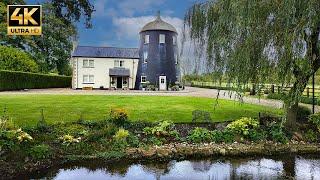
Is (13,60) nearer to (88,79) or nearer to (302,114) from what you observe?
(88,79)

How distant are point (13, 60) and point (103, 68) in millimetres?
10661

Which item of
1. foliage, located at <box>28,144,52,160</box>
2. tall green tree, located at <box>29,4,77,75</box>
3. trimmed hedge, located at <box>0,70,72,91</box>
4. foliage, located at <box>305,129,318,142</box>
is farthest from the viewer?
tall green tree, located at <box>29,4,77,75</box>

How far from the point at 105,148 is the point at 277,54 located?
642 cm

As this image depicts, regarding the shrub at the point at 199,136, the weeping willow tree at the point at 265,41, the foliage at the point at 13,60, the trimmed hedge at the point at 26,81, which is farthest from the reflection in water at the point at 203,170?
the foliage at the point at 13,60

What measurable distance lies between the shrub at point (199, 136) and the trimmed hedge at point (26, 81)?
25672 mm

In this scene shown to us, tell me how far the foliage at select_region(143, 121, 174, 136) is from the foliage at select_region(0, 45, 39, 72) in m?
30.1

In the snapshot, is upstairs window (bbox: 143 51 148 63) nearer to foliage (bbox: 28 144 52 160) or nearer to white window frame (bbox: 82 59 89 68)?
white window frame (bbox: 82 59 89 68)

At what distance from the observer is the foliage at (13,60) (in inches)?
1576

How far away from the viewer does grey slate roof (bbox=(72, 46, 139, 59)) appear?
4662 centimetres

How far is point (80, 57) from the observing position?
1816 inches

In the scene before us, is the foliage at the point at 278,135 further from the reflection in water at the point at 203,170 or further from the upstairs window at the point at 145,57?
the upstairs window at the point at 145,57

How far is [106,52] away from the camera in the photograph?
47.7m

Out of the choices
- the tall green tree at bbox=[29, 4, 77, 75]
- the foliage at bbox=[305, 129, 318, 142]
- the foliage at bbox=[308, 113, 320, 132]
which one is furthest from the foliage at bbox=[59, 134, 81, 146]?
the tall green tree at bbox=[29, 4, 77, 75]

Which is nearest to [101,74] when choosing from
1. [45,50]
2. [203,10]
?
[45,50]
